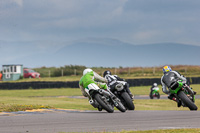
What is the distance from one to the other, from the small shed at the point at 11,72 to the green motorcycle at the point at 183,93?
47889mm

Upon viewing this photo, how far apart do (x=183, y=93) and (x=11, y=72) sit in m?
48.9

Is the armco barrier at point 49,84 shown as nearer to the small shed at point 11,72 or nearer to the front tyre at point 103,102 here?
the small shed at point 11,72

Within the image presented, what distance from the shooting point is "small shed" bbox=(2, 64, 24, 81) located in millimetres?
59969

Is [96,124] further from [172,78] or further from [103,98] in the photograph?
[172,78]

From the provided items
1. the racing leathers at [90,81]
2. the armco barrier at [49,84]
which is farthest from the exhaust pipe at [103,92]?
the armco barrier at [49,84]

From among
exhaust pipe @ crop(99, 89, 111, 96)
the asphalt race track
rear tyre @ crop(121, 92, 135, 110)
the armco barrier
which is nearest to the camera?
Result: the asphalt race track

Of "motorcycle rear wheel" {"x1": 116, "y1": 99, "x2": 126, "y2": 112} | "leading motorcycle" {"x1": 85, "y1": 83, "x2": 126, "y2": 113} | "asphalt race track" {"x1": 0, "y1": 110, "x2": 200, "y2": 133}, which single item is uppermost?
"leading motorcycle" {"x1": 85, "y1": 83, "x2": 126, "y2": 113}

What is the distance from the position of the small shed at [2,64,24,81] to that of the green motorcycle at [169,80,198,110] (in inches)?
1885

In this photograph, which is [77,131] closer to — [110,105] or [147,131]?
[147,131]

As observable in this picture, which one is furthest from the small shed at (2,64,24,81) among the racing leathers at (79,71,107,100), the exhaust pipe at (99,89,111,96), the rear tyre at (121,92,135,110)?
the exhaust pipe at (99,89,111,96)

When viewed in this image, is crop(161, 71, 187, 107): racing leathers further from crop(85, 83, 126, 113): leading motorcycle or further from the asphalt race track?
the asphalt race track

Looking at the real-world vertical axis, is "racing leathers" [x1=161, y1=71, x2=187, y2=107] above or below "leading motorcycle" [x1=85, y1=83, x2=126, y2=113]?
above

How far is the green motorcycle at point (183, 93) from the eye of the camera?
13.8 meters

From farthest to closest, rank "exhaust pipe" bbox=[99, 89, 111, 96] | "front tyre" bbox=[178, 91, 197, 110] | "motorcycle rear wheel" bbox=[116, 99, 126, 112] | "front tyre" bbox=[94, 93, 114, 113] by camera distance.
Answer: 1. "front tyre" bbox=[178, 91, 197, 110]
2. "motorcycle rear wheel" bbox=[116, 99, 126, 112]
3. "exhaust pipe" bbox=[99, 89, 111, 96]
4. "front tyre" bbox=[94, 93, 114, 113]
